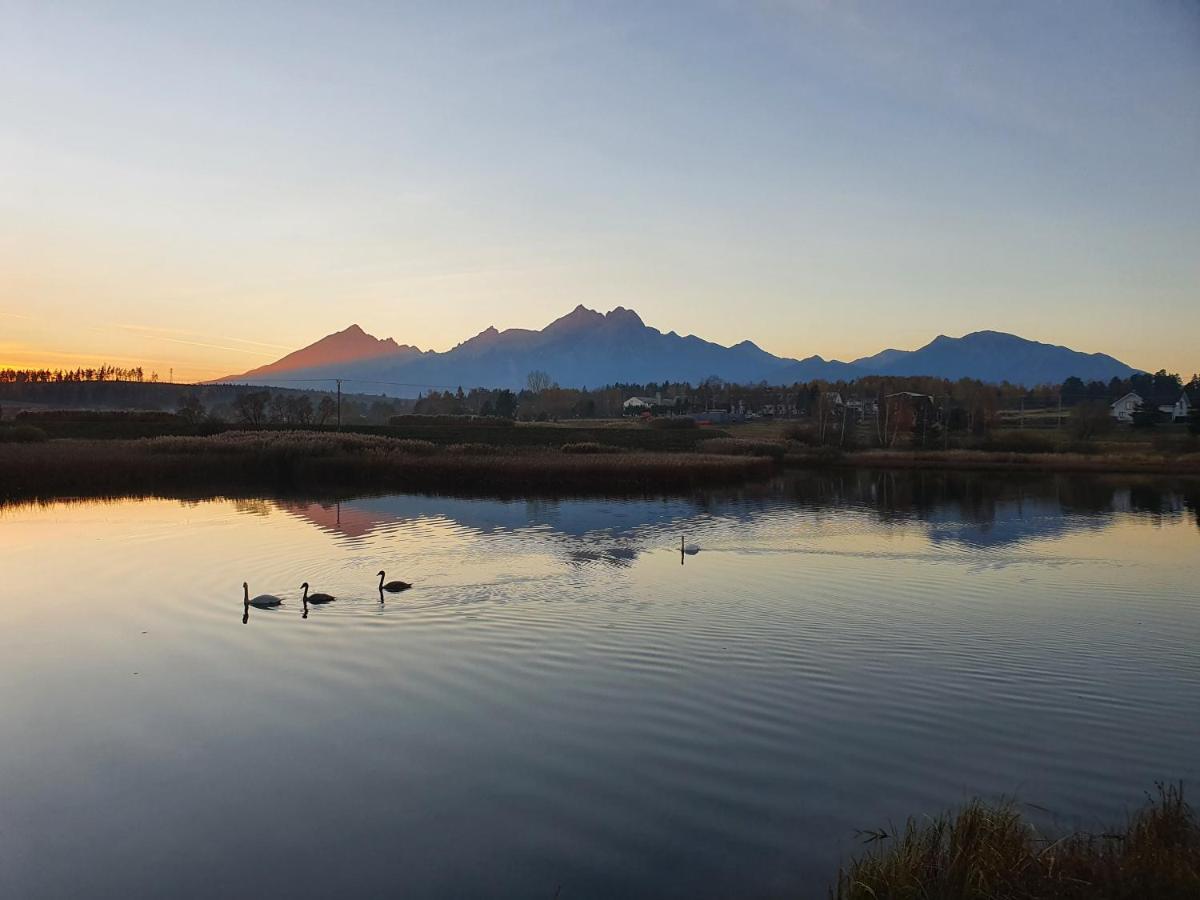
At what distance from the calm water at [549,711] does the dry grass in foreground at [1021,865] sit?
84 centimetres

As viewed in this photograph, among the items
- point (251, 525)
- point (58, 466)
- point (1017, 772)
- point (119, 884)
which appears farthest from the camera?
point (58, 466)

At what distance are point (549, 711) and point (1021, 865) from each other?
6.76 m

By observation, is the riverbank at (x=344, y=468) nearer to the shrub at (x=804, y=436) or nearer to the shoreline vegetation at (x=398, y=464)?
the shoreline vegetation at (x=398, y=464)

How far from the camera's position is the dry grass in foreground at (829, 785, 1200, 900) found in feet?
22.3

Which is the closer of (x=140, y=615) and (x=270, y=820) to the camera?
(x=270, y=820)

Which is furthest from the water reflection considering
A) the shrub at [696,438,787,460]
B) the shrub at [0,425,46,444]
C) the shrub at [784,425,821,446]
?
the shrub at [0,425,46,444]

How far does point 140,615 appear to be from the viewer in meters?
18.7

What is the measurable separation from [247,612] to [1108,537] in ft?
101

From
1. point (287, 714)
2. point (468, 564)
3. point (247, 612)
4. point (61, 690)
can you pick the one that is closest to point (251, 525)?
point (468, 564)

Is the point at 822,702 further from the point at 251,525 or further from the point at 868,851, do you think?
the point at 251,525

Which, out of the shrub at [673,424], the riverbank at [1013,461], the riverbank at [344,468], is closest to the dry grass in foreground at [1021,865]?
the riverbank at [344,468]

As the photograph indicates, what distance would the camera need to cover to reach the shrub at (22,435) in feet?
203

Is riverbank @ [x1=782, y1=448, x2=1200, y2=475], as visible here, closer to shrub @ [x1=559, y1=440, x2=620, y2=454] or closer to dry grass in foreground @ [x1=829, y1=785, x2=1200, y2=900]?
shrub @ [x1=559, y1=440, x2=620, y2=454]

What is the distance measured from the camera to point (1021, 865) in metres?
7.28
